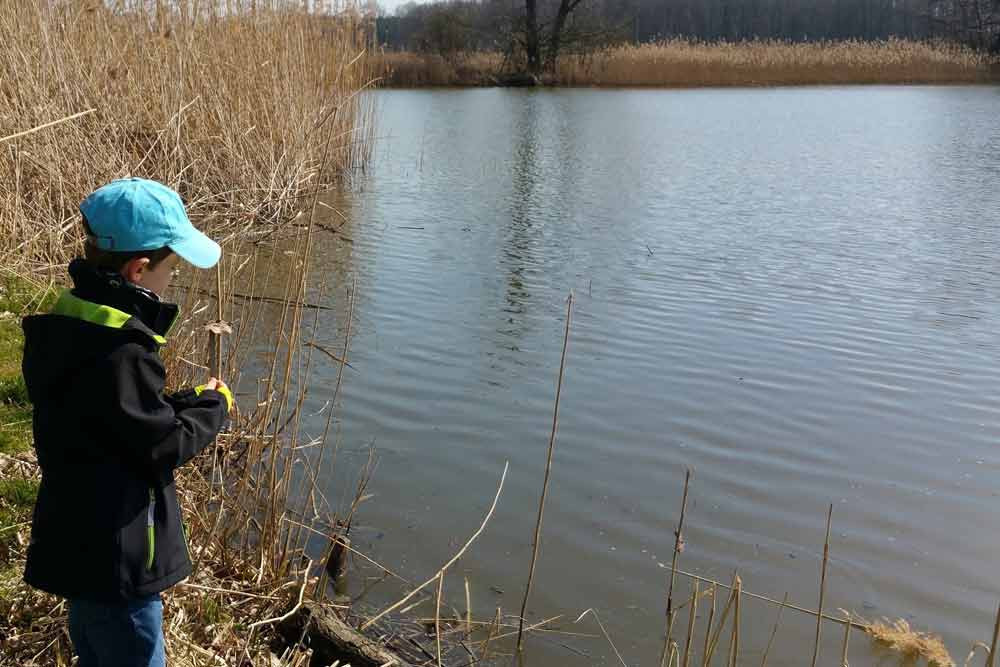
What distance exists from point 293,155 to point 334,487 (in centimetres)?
494

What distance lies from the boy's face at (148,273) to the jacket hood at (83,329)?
76 mm

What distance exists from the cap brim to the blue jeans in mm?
611

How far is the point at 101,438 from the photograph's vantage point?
1.70 m

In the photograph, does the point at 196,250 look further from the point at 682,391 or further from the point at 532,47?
the point at 532,47

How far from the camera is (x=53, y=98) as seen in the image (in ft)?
18.4

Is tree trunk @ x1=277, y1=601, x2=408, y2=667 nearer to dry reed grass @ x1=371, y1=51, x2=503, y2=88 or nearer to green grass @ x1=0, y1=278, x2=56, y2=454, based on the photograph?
green grass @ x1=0, y1=278, x2=56, y2=454

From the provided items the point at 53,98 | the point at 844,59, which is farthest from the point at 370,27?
the point at 844,59

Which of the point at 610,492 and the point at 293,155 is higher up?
the point at 293,155

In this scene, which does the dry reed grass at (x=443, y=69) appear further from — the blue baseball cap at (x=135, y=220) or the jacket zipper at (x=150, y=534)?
the jacket zipper at (x=150, y=534)

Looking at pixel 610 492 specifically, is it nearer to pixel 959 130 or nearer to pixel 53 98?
pixel 53 98

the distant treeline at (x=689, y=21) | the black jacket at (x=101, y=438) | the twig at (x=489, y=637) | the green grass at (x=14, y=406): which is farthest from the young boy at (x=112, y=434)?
the distant treeline at (x=689, y=21)

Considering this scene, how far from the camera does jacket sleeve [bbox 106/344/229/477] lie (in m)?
1.67

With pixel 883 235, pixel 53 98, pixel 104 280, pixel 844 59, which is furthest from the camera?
pixel 844 59

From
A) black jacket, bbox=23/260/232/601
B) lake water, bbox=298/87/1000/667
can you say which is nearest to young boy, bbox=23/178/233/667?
black jacket, bbox=23/260/232/601
